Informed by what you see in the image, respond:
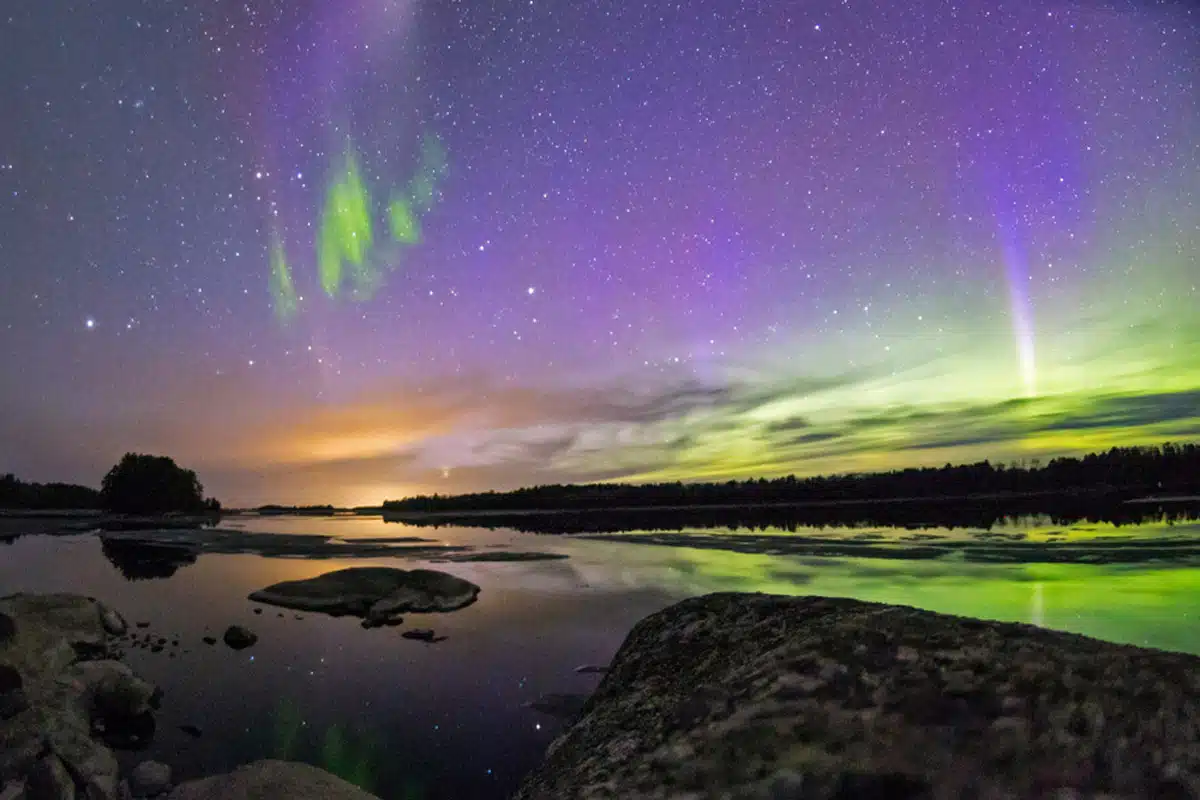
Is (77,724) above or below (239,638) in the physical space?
above

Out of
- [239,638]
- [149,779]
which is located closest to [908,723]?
[149,779]

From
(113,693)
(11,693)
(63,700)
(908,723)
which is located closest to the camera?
(908,723)

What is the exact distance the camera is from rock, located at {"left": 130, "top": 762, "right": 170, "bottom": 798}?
8.09 meters

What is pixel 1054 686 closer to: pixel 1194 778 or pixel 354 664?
pixel 1194 778

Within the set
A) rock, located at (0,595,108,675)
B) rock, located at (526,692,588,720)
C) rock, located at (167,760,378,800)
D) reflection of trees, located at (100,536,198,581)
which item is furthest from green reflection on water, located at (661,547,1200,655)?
reflection of trees, located at (100,536,198,581)

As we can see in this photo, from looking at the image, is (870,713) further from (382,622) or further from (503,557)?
(503,557)

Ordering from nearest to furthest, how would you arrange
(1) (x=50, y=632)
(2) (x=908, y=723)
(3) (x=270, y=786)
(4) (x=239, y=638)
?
(2) (x=908, y=723), (3) (x=270, y=786), (1) (x=50, y=632), (4) (x=239, y=638)

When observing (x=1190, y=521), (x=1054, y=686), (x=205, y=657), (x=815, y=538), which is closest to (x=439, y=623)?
(x=205, y=657)

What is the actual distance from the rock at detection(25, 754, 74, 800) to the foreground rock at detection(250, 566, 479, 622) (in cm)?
1209

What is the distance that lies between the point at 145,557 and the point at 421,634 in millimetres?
32756

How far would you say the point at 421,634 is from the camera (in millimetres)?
16719

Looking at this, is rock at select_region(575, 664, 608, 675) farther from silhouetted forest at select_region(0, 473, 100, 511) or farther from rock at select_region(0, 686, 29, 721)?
silhouetted forest at select_region(0, 473, 100, 511)

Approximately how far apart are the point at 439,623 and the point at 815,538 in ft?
87.2

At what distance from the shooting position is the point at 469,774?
8750mm
